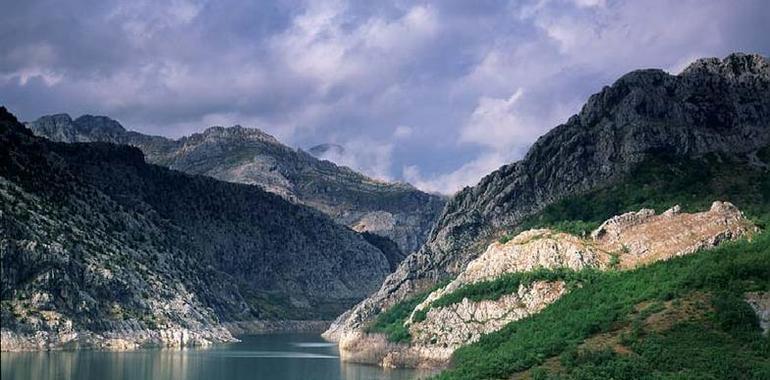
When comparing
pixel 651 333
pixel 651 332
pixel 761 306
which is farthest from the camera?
pixel 651 332

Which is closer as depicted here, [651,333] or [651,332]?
[651,333]

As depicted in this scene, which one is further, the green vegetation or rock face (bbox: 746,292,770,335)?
rock face (bbox: 746,292,770,335)

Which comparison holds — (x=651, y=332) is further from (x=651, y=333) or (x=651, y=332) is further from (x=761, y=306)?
(x=761, y=306)

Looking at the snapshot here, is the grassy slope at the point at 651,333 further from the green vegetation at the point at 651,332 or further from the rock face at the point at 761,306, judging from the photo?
the rock face at the point at 761,306

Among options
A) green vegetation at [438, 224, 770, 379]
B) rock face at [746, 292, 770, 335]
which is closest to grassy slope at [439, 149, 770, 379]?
green vegetation at [438, 224, 770, 379]

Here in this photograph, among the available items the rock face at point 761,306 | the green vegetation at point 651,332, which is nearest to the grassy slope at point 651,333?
the green vegetation at point 651,332

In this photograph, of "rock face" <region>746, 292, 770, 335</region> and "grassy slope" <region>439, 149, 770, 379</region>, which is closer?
"grassy slope" <region>439, 149, 770, 379</region>

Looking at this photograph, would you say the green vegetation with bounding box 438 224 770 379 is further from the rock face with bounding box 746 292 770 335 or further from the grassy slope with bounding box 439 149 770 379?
the rock face with bounding box 746 292 770 335

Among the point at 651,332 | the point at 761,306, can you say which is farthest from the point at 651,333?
the point at 761,306

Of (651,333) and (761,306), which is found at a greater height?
(761,306)
